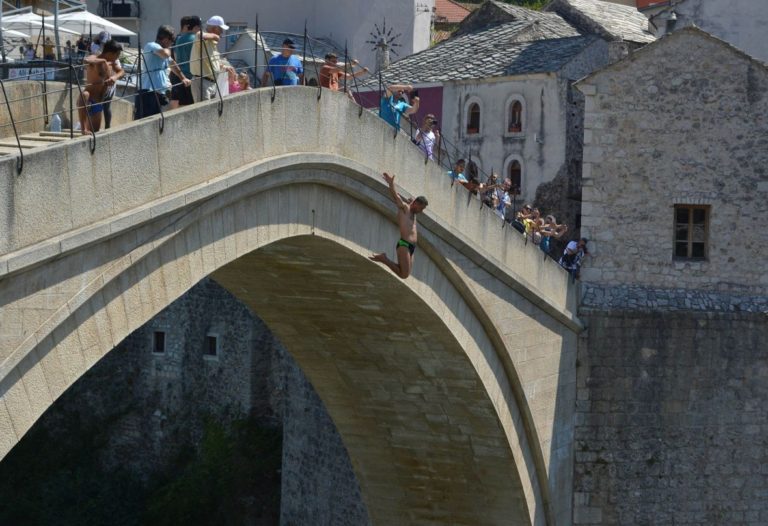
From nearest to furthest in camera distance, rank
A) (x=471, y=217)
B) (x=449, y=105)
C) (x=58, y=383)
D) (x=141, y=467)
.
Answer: (x=58, y=383) → (x=471, y=217) → (x=449, y=105) → (x=141, y=467)

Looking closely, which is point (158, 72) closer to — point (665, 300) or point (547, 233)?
point (547, 233)

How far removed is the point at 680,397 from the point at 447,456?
3.17 m

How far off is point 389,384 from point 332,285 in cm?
316

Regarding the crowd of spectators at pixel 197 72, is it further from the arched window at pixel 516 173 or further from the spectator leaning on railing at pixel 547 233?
the arched window at pixel 516 173

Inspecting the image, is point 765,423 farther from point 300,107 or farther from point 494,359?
point 300,107

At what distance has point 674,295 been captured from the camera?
22.1m

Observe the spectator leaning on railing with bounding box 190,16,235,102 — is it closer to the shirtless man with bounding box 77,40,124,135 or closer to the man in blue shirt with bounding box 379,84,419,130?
the shirtless man with bounding box 77,40,124,135

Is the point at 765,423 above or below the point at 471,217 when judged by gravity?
below

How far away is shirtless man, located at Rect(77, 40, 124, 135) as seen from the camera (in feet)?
43.5

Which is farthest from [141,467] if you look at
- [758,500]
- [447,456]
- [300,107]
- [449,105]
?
[300,107]

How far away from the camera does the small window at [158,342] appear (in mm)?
35406

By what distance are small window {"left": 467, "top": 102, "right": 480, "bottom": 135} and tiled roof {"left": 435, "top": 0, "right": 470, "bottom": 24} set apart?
1534 centimetres

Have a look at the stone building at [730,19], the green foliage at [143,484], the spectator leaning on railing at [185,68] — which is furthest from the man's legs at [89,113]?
the green foliage at [143,484]

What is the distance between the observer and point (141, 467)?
35719 millimetres
